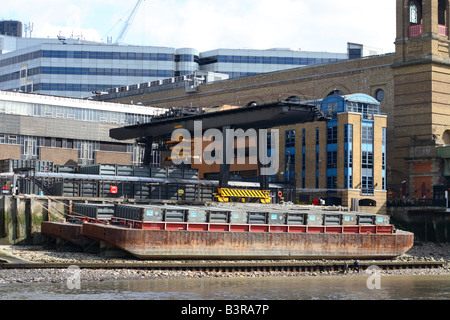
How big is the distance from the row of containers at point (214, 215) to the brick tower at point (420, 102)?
2523 centimetres

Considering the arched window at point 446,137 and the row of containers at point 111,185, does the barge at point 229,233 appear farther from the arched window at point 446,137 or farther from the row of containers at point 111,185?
the arched window at point 446,137

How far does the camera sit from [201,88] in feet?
386

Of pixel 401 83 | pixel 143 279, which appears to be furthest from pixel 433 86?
pixel 143 279

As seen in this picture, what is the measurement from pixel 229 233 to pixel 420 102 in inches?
1636

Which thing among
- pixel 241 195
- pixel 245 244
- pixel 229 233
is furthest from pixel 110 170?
pixel 245 244

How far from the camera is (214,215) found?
54469 millimetres

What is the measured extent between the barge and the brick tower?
2448cm

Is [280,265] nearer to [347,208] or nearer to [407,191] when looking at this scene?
[347,208]

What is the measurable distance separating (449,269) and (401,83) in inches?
1327

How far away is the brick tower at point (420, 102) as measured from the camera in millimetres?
85688

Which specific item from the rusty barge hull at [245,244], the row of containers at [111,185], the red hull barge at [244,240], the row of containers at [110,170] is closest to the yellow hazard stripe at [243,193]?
the row of containers at [111,185]

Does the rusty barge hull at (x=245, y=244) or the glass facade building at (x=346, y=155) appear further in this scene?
the glass facade building at (x=346, y=155)

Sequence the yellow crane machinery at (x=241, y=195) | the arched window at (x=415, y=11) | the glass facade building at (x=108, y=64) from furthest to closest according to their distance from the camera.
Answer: the glass facade building at (x=108, y=64)
the arched window at (x=415, y=11)
the yellow crane machinery at (x=241, y=195)

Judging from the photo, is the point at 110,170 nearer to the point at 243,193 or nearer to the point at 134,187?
the point at 134,187
